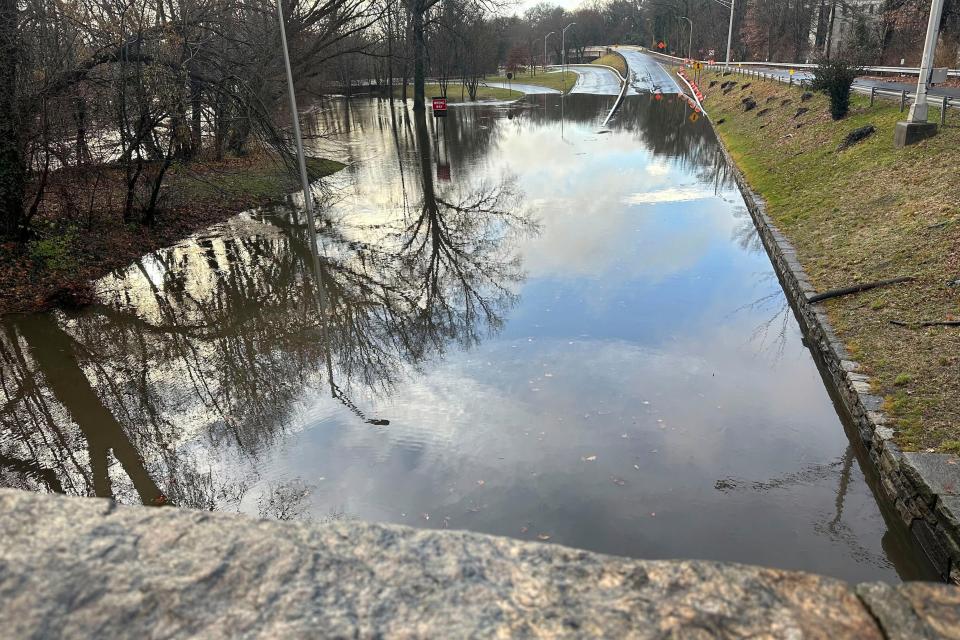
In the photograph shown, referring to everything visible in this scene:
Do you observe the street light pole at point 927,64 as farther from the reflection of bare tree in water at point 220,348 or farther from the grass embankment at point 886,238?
the reflection of bare tree in water at point 220,348

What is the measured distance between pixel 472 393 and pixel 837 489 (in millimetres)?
4399

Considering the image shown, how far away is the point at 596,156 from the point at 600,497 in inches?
881

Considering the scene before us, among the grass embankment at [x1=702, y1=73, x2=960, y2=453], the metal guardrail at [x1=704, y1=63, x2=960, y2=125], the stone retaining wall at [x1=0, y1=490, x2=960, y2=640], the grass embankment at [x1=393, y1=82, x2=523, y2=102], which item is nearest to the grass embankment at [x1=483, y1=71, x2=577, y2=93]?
the grass embankment at [x1=393, y1=82, x2=523, y2=102]

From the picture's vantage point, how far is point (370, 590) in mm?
→ 2092

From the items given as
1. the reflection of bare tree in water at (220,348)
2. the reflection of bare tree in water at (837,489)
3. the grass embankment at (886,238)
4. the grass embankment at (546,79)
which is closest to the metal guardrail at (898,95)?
the grass embankment at (886,238)

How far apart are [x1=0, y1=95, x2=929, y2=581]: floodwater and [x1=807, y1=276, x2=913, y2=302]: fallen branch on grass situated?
66cm

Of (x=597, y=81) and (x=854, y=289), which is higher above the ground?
(x=597, y=81)

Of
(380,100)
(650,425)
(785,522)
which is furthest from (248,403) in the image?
(380,100)

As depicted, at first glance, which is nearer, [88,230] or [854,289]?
[854,289]

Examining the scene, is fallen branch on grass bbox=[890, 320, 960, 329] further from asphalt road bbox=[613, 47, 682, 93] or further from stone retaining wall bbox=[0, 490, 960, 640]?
asphalt road bbox=[613, 47, 682, 93]

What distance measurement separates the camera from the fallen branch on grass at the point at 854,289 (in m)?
9.85

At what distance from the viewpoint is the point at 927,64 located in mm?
14977

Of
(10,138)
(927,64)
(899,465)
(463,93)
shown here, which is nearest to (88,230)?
(10,138)

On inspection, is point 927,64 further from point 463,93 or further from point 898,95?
point 463,93
